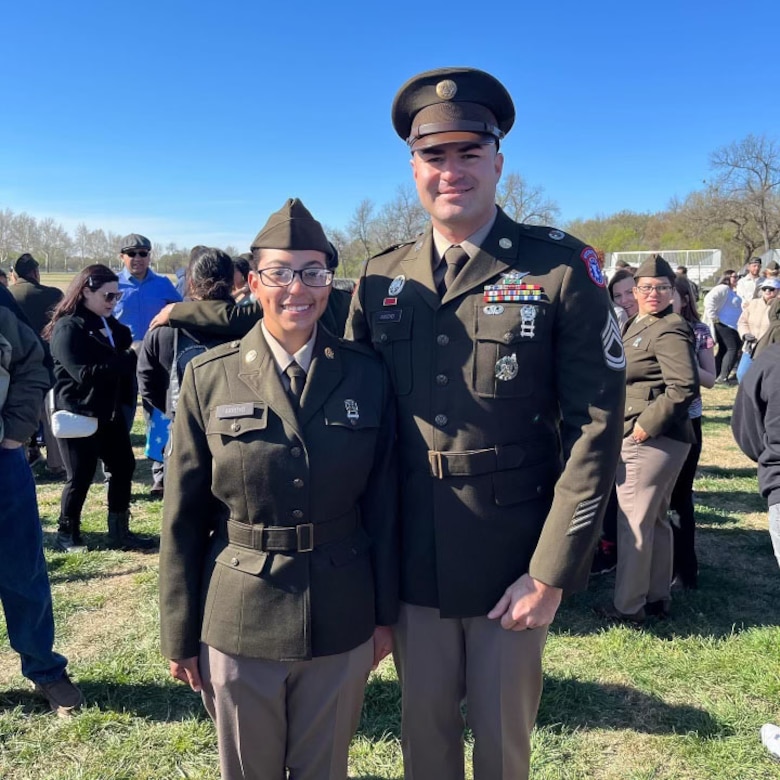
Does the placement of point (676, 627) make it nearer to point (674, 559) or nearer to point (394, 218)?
point (674, 559)

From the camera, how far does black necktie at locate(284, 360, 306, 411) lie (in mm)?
1885

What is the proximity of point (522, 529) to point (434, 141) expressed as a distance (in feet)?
3.88

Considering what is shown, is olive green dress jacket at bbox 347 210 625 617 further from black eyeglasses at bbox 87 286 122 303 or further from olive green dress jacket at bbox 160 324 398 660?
black eyeglasses at bbox 87 286 122 303

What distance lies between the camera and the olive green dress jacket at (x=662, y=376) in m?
3.71

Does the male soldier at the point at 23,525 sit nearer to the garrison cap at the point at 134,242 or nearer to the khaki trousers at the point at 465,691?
the khaki trousers at the point at 465,691

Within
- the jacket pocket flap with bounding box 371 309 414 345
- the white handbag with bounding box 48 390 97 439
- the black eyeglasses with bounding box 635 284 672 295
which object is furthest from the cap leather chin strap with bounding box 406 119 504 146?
the white handbag with bounding box 48 390 97 439

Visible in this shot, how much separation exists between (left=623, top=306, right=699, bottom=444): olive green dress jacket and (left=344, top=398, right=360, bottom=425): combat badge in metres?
2.42

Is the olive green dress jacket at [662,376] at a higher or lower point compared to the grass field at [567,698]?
higher

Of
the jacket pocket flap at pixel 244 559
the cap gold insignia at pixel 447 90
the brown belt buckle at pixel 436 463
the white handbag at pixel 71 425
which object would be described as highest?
the cap gold insignia at pixel 447 90

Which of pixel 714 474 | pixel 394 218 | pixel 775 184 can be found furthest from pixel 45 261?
pixel 714 474

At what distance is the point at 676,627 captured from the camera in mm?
3961

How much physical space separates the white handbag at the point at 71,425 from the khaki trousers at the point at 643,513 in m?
3.73

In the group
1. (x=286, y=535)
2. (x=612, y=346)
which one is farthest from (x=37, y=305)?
(x=612, y=346)

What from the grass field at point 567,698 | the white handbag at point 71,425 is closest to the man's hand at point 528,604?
the grass field at point 567,698
